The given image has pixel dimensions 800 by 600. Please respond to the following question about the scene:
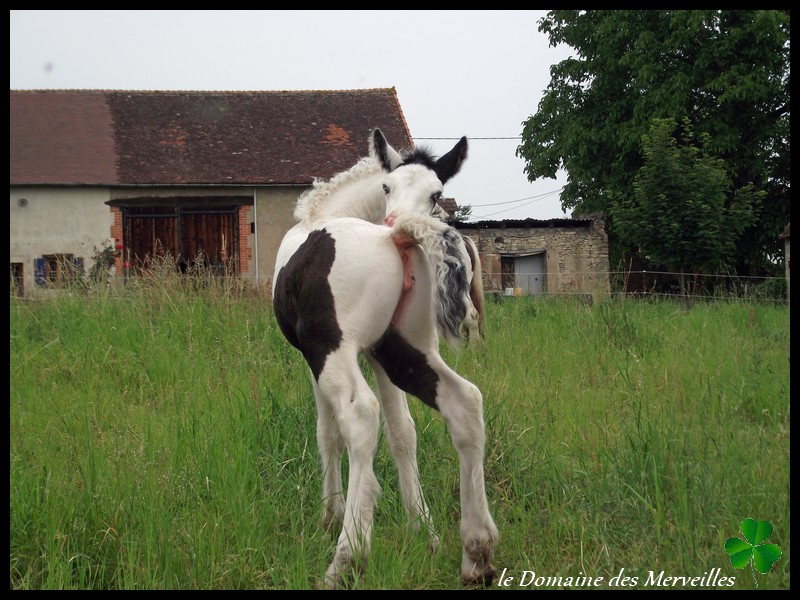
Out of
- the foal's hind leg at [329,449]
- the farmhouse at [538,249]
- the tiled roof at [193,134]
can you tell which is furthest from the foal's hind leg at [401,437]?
the farmhouse at [538,249]

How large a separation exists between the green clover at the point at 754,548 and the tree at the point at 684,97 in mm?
20680

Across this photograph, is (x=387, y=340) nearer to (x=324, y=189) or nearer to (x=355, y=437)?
(x=355, y=437)

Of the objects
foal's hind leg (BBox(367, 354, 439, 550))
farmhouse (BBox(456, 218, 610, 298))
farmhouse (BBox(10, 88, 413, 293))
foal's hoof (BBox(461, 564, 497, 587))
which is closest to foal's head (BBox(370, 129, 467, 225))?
foal's hind leg (BBox(367, 354, 439, 550))

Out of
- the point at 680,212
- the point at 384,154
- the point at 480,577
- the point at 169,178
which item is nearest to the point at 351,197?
the point at 384,154

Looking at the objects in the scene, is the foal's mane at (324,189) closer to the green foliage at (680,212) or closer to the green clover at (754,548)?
the green clover at (754,548)

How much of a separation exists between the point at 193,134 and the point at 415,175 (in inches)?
781

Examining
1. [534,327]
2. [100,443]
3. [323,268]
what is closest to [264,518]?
[323,268]

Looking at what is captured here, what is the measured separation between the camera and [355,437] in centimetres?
305

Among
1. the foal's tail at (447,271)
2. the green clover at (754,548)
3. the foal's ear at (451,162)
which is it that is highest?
the foal's ear at (451,162)

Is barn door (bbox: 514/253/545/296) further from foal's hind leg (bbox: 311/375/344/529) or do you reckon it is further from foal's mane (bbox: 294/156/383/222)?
foal's hind leg (bbox: 311/375/344/529)

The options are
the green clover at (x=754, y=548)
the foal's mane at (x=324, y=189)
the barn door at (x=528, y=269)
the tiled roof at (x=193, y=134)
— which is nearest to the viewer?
the green clover at (x=754, y=548)

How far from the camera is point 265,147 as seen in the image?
71.8 ft

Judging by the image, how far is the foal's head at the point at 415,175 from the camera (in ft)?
13.1

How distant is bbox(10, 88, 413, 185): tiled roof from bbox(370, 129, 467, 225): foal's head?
53.1ft
